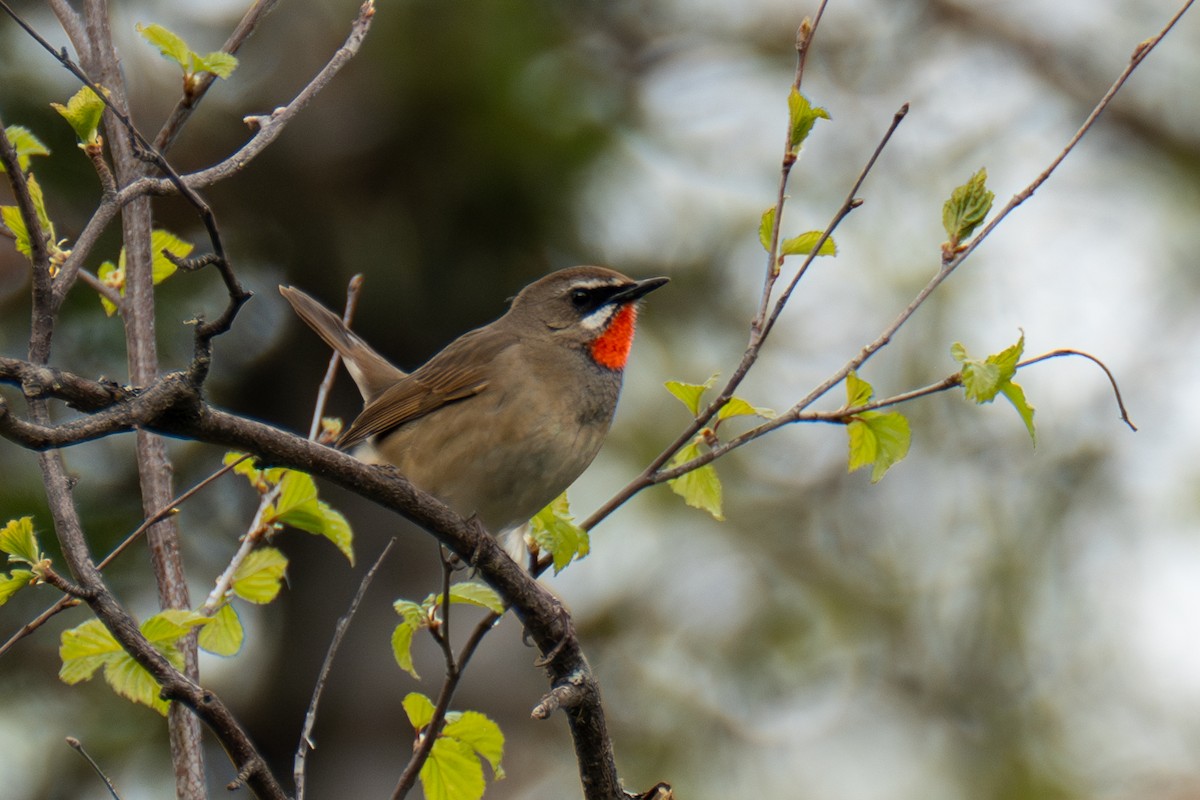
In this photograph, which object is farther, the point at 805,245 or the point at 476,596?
the point at 805,245

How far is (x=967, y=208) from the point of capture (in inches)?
133

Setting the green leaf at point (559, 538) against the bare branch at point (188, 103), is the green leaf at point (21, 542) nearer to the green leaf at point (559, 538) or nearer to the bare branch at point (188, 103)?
the bare branch at point (188, 103)

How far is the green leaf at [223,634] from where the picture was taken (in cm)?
319

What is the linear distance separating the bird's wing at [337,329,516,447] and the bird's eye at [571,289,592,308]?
33 cm

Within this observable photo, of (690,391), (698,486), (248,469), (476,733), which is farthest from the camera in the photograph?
(248,469)

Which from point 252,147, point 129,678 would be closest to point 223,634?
point 129,678

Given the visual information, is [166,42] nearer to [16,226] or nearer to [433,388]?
[16,226]

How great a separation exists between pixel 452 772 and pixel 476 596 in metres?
0.42

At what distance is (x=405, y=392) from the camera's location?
5371 mm

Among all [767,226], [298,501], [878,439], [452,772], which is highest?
[767,226]

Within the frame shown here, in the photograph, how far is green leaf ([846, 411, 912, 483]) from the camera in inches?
132

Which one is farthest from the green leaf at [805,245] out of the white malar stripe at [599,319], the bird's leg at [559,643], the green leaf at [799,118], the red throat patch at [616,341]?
the white malar stripe at [599,319]

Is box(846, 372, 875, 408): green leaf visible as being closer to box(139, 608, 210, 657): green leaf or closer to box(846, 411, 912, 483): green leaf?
box(846, 411, 912, 483): green leaf

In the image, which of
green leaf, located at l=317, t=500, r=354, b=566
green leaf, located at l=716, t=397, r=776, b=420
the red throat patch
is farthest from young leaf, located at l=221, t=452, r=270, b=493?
the red throat patch
